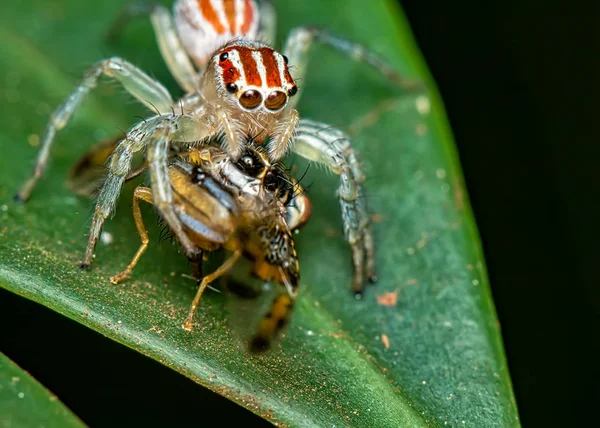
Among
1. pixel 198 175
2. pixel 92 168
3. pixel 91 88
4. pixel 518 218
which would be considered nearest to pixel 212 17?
pixel 91 88

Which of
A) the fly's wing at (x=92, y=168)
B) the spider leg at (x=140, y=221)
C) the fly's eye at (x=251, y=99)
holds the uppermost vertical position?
the fly's eye at (x=251, y=99)

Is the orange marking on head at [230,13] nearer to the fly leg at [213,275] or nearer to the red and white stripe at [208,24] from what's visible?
the red and white stripe at [208,24]

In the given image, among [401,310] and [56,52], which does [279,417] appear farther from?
[56,52]

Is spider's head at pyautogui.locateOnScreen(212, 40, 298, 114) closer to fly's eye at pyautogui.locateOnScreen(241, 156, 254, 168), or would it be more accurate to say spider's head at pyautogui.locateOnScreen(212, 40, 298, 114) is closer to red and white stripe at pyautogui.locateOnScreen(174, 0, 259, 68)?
fly's eye at pyautogui.locateOnScreen(241, 156, 254, 168)

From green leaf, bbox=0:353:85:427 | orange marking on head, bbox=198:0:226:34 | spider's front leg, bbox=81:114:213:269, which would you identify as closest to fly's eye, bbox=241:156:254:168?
spider's front leg, bbox=81:114:213:269

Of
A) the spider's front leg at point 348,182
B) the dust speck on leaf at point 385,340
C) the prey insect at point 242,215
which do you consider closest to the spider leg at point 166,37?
the spider's front leg at point 348,182

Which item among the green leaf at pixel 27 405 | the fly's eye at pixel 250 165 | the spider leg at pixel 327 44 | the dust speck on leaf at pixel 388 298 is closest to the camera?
the green leaf at pixel 27 405

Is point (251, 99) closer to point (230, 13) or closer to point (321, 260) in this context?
point (321, 260)
